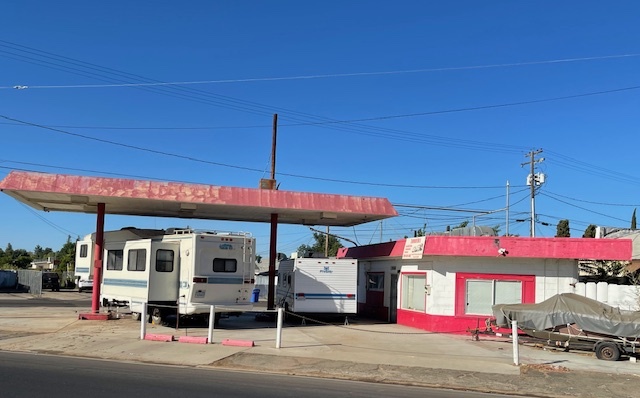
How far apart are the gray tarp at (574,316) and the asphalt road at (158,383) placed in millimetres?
6579

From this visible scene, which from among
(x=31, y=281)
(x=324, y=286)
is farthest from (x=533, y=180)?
(x=31, y=281)

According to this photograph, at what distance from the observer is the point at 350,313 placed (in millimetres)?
22047

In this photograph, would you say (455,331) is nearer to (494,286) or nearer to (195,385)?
(494,286)

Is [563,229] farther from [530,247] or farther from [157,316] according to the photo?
[157,316]

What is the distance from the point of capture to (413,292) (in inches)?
852

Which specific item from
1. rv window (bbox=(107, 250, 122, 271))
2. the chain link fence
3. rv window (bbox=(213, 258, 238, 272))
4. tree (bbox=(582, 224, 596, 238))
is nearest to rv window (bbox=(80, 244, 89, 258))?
rv window (bbox=(107, 250, 122, 271))

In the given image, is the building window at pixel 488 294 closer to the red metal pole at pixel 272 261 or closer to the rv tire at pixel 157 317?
the red metal pole at pixel 272 261

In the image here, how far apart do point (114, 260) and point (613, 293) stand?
18.3 m

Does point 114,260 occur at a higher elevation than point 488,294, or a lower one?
higher

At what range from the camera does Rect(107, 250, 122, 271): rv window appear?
69.0ft

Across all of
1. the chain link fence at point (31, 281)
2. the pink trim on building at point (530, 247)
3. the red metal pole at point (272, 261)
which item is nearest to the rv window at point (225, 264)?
the red metal pole at point (272, 261)

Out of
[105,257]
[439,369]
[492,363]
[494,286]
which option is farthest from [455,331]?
[105,257]

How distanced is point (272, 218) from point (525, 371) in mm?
13702

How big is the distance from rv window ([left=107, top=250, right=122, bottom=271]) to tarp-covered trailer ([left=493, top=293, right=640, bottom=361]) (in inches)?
537
